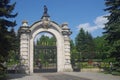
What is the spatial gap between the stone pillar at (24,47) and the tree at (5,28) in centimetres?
993

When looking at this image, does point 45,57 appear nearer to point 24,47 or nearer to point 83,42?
point 24,47

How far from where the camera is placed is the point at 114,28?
96.1 ft

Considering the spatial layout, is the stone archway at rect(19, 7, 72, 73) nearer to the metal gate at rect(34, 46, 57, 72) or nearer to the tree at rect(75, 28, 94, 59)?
the metal gate at rect(34, 46, 57, 72)

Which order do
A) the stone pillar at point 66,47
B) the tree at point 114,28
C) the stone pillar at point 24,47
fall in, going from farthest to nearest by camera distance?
the stone pillar at point 66,47
the stone pillar at point 24,47
the tree at point 114,28

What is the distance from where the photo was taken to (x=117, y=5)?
31.0m

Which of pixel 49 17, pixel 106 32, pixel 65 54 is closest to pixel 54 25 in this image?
pixel 49 17

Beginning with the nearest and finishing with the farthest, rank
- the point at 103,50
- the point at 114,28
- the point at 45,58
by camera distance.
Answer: the point at 114,28 < the point at 45,58 < the point at 103,50

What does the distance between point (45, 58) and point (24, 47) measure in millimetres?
8686

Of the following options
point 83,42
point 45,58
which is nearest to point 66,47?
point 45,58

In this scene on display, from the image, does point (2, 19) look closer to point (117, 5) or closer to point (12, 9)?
point (12, 9)

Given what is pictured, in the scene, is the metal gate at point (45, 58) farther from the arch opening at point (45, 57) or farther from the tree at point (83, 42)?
the tree at point (83, 42)

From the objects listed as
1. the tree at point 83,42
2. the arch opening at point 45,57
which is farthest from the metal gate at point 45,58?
the tree at point 83,42

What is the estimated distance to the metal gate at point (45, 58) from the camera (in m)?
38.1

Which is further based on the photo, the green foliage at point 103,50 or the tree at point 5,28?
the green foliage at point 103,50
